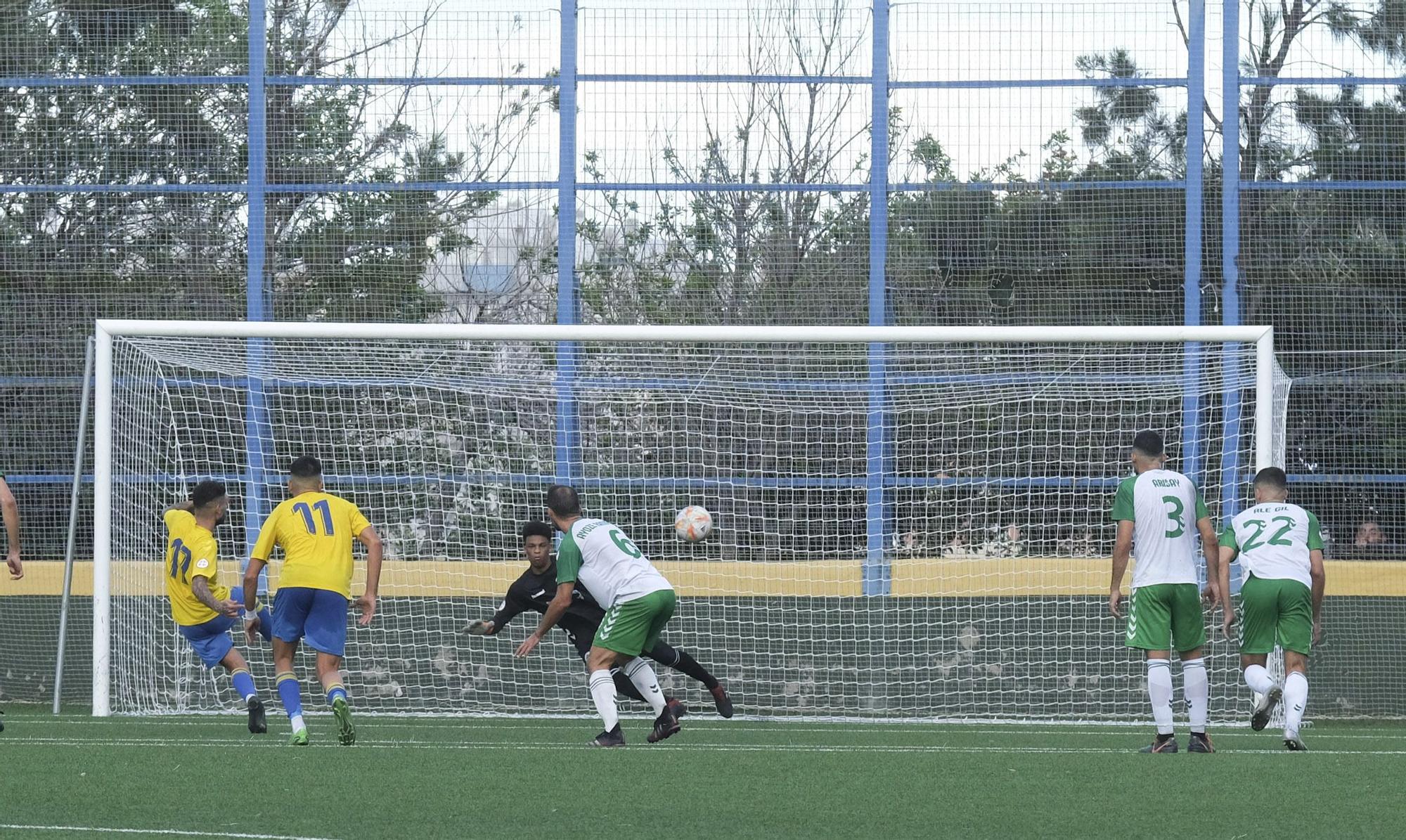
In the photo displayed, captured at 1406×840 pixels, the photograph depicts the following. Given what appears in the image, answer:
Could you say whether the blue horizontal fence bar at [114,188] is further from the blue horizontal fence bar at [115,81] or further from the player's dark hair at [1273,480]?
the player's dark hair at [1273,480]

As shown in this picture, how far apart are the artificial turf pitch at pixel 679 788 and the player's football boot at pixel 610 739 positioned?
0.13 m

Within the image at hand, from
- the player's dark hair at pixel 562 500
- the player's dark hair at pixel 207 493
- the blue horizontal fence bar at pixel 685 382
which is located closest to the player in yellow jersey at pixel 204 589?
the player's dark hair at pixel 207 493

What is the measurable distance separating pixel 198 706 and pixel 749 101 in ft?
21.0

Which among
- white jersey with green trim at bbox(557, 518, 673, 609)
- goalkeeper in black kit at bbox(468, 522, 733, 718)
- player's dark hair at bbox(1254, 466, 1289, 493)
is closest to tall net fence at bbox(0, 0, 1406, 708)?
goalkeeper in black kit at bbox(468, 522, 733, 718)

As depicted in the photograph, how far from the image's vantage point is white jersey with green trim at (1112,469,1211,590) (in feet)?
28.5

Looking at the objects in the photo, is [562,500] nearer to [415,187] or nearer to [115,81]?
[415,187]

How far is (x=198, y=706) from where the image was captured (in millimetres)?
12516

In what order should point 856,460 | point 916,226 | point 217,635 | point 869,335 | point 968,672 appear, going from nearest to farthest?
point 217,635, point 869,335, point 968,672, point 856,460, point 916,226

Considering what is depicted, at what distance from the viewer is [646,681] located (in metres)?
9.29

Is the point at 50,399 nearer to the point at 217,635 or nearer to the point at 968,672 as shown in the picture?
the point at 217,635

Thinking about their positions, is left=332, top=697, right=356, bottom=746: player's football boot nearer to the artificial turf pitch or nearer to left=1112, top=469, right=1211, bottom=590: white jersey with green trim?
the artificial turf pitch

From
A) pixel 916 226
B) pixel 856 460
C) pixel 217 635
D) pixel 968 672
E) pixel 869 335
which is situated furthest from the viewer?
pixel 916 226

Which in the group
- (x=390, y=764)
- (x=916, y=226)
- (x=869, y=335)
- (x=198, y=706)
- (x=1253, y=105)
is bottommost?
(x=198, y=706)

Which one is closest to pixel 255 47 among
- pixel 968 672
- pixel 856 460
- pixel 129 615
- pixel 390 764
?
pixel 129 615
